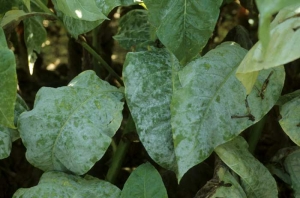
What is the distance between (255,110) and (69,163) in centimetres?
31

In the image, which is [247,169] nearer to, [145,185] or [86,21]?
[145,185]

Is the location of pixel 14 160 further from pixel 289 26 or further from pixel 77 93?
pixel 289 26

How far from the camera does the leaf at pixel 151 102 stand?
2.90 feet

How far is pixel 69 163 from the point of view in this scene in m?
0.93

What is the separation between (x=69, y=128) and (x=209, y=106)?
232 mm

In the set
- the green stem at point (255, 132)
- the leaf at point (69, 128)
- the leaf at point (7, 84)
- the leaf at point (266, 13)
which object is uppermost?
the leaf at point (266, 13)

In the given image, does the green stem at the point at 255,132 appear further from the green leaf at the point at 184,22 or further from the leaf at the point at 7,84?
the leaf at the point at 7,84

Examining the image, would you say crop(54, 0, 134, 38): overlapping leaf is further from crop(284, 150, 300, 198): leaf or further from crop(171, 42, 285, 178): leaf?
crop(284, 150, 300, 198): leaf

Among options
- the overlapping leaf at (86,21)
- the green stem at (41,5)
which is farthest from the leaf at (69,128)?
the green stem at (41,5)

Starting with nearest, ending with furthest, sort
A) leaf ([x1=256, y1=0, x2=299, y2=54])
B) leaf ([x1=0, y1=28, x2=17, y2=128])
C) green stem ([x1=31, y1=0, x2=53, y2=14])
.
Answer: leaf ([x1=256, y1=0, x2=299, y2=54]), leaf ([x1=0, y1=28, x2=17, y2=128]), green stem ([x1=31, y1=0, x2=53, y2=14])

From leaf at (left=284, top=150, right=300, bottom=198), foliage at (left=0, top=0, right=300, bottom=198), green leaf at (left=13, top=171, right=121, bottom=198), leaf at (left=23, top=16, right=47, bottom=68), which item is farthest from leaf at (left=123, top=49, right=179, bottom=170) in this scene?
leaf at (left=23, top=16, right=47, bottom=68)

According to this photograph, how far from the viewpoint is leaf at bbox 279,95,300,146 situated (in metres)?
0.86

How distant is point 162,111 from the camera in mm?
894

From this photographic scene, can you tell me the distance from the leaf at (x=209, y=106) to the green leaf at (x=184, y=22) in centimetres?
5
